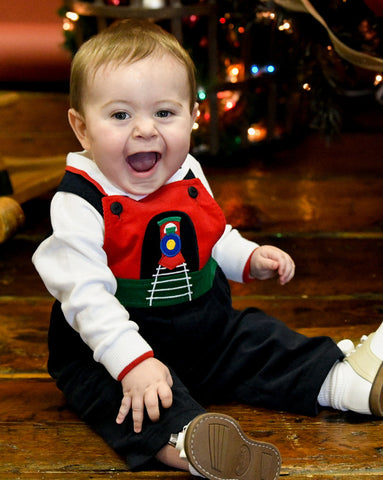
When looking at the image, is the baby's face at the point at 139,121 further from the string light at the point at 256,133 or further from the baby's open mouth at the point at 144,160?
the string light at the point at 256,133

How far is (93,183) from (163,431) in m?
0.32

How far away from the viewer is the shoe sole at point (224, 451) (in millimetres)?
714

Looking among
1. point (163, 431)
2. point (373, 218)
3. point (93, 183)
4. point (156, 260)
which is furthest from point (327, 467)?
point (373, 218)

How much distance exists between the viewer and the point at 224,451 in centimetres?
73

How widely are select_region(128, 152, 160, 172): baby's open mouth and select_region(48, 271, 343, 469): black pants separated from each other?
0.19 m

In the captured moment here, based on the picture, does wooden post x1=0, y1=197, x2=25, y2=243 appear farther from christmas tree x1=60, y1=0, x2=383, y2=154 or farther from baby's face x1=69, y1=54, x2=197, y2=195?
christmas tree x1=60, y1=0, x2=383, y2=154

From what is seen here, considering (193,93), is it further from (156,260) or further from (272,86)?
(272,86)

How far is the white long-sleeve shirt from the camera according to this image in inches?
31.0

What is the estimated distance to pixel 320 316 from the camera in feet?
3.84

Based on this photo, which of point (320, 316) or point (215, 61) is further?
point (215, 61)

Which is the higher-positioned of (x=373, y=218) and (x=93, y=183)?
(x=93, y=183)

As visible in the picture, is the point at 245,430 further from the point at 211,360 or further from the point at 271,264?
the point at 271,264

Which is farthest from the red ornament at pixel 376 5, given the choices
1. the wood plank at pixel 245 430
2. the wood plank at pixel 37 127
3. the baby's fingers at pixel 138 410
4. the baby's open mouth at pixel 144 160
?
the wood plank at pixel 37 127

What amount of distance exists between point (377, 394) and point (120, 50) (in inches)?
21.1
